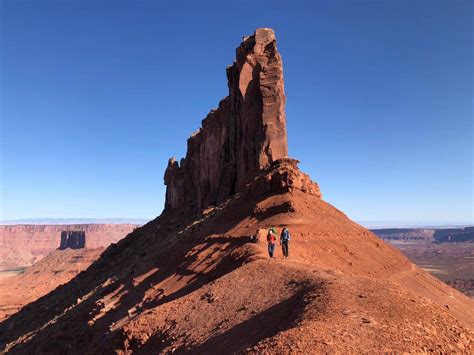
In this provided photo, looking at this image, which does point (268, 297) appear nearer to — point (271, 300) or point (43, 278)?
point (271, 300)

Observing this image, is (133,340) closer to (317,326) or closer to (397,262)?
(317,326)

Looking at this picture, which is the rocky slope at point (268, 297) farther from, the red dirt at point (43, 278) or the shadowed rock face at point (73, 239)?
the shadowed rock face at point (73, 239)

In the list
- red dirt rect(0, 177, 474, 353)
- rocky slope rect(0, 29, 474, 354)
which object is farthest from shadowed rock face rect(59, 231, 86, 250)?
red dirt rect(0, 177, 474, 353)

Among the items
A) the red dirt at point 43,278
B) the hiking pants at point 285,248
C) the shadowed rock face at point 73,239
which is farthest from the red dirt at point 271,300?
the shadowed rock face at point 73,239

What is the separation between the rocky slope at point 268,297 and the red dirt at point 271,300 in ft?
0.17

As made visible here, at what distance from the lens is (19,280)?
109m

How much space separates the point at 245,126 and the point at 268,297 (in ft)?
91.4

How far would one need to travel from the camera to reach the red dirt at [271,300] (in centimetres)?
909

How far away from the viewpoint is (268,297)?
13.8 meters

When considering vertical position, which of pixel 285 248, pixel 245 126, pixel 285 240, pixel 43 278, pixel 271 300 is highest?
pixel 245 126

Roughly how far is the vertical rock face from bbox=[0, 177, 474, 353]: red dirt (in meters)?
8.71

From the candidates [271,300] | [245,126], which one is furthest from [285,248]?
[245,126]

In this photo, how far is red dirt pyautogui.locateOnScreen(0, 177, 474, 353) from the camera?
358 inches

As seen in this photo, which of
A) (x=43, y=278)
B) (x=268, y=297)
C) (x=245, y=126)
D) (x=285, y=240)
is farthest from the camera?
(x=43, y=278)
